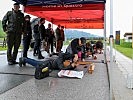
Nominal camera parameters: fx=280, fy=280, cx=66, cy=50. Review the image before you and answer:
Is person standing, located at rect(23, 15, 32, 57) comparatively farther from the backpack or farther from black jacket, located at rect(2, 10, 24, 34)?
the backpack

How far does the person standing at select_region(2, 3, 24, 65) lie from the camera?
29.9 feet

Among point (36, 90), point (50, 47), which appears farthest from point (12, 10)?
point (50, 47)

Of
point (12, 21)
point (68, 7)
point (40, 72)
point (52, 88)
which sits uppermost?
point (68, 7)

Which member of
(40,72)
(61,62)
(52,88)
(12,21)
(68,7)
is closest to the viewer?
(52,88)

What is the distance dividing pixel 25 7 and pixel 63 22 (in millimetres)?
8131

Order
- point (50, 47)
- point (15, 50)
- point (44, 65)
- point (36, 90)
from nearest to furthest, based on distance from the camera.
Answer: point (36, 90)
point (44, 65)
point (15, 50)
point (50, 47)

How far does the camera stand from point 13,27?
9.23m

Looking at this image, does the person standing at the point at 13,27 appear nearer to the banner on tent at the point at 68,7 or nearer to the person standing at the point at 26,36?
the person standing at the point at 26,36

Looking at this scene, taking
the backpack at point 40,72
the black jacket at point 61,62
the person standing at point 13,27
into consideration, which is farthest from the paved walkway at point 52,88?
the person standing at point 13,27

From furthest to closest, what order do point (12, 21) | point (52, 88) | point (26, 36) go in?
point (26, 36) → point (12, 21) → point (52, 88)

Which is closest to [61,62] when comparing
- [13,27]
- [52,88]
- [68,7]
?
[52,88]

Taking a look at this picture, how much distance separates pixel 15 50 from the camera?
959 cm

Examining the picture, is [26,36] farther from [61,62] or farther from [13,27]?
[61,62]

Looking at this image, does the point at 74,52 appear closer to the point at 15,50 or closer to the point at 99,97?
the point at 15,50
